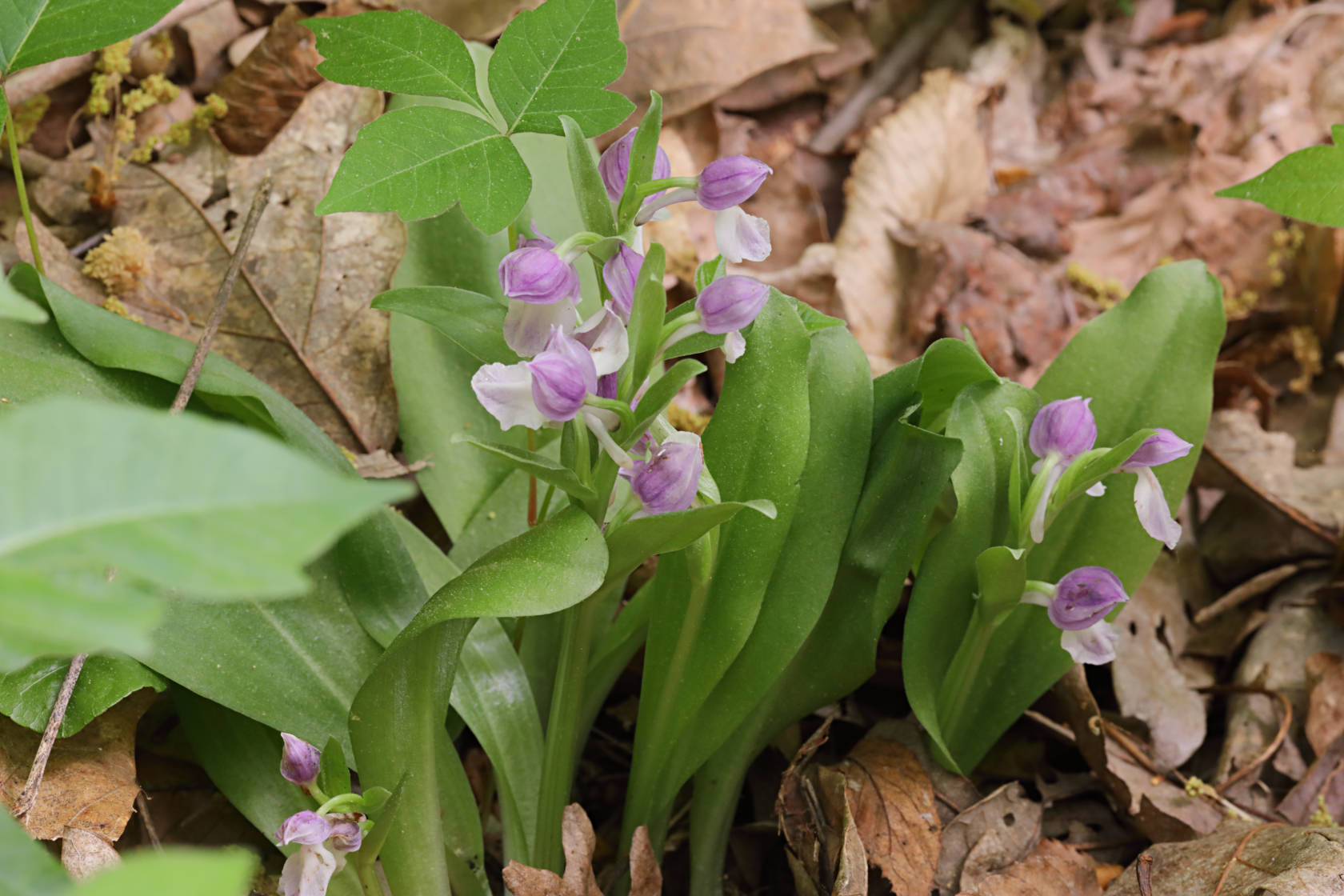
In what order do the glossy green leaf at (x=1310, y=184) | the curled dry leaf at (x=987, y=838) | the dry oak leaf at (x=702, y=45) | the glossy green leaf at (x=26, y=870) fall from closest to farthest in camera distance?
the glossy green leaf at (x=26, y=870), the glossy green leaf at (x=1310, y=184), the curled dry leaf at (x=987, y=838), the dry oak leaf at (x=702, y=45)

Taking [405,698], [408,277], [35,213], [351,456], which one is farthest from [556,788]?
[35,213]

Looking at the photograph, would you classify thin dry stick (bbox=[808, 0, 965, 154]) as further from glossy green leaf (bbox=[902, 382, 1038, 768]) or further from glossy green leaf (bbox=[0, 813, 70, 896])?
glossy green leaf (bbox=[0, 813, 70, 896])

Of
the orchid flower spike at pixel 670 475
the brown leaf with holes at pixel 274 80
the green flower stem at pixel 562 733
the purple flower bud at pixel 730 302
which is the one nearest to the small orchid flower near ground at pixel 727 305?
the purple flower bud at pixel 730 302

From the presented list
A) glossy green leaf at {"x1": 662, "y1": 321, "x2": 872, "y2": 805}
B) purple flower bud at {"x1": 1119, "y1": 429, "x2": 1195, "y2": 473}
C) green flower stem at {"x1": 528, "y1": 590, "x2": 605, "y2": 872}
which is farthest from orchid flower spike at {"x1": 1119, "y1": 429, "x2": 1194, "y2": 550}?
green flower stem at {"x1": 528, "y1": 590, "x2": 605, "y2": 872}

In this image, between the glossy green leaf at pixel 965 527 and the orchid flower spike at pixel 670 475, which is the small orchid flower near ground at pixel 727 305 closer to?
the orchid flower spike at pixel 670 475

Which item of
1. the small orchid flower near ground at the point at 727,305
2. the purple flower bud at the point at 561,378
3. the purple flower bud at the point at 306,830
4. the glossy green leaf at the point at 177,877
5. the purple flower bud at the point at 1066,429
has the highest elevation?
the glossy green leaf at the point at 177,877

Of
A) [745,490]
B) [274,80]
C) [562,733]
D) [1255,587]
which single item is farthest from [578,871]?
[274,80]

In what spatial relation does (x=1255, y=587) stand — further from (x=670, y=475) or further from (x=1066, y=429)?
(x=670, y=475)
